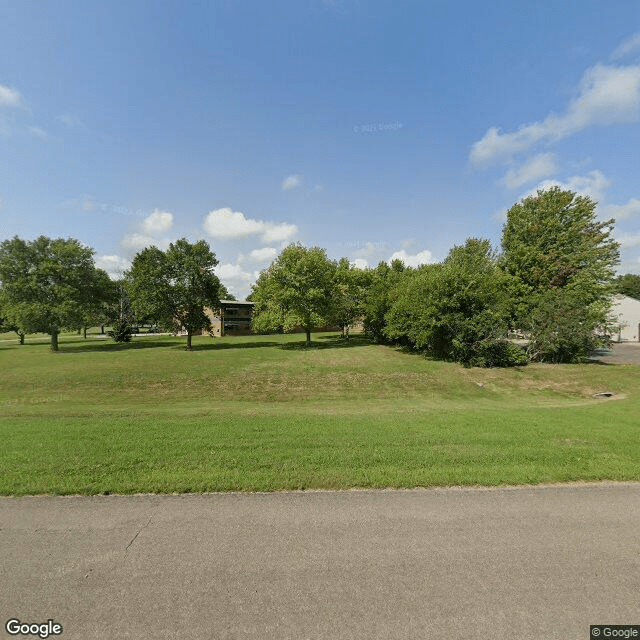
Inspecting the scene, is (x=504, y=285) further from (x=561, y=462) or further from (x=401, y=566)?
(x=401, y=566)

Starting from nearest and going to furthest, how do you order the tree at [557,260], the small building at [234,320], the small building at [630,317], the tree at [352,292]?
1. the tree at [557,260]
2. the tree at [352,292]
3. the small building at [630,317]
4. the small building at [234,320]

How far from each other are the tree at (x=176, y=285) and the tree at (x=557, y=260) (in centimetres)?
3208

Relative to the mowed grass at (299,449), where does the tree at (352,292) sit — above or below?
above

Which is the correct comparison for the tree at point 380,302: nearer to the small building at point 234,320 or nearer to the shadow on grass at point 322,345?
the shadow on grass at point 322,345

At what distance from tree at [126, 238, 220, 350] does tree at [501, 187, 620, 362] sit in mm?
32079

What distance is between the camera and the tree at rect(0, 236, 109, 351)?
108 ft

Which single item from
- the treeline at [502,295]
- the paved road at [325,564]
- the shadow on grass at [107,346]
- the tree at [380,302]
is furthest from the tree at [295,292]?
the paved road at [325,564]

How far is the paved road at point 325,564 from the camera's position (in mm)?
2748

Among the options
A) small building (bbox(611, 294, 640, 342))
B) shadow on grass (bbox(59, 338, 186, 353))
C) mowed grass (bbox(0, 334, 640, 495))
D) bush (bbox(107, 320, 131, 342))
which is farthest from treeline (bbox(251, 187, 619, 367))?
small building (bbox(611, 294, 640, 342))

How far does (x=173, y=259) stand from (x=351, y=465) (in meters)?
35.3

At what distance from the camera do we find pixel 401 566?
341 centimetres

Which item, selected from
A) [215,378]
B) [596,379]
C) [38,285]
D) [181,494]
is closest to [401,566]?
[181,494]

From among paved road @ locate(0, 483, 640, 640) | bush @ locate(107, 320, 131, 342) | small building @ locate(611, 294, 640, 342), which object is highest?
small building @ locate(611, 294, 640, 342)

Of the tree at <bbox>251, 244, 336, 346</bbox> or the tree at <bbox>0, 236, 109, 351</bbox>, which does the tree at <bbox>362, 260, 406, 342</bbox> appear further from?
the tree at <bbox>0, 236, 109, 351</bbox>
